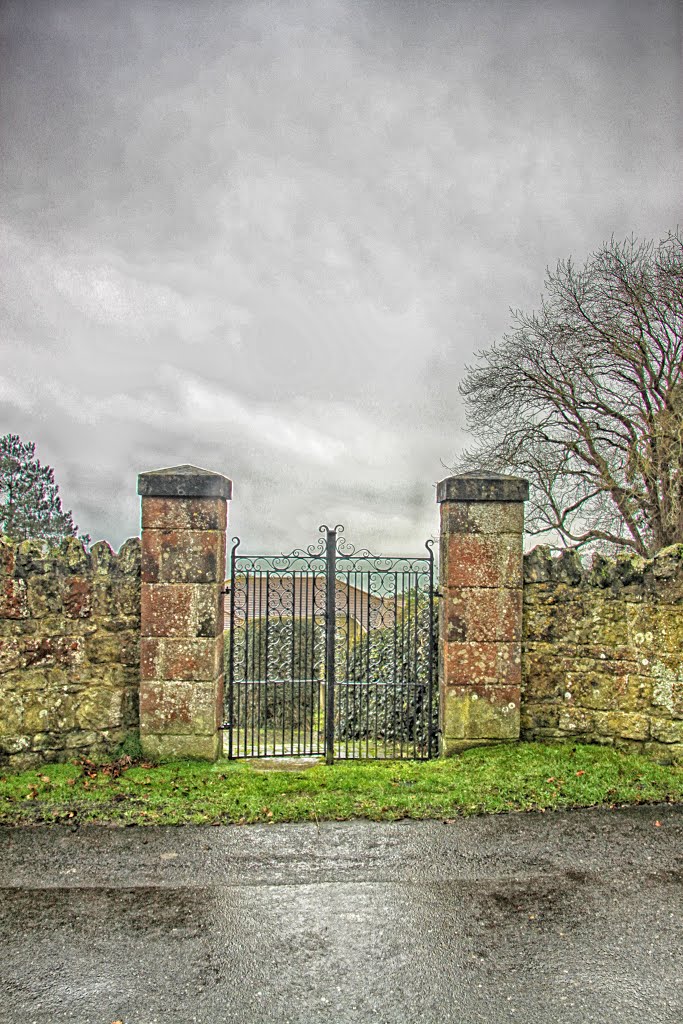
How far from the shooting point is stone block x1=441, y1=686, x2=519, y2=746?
6.84 meters

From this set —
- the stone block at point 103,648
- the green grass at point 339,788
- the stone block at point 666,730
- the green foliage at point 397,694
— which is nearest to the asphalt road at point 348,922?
the green grass at point 339,788

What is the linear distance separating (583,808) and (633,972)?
7.58 feet

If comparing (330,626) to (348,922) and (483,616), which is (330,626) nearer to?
(483,616)

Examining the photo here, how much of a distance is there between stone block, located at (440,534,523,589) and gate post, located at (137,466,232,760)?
2.32 m

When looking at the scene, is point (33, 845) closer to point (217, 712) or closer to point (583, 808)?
point (217, 712)

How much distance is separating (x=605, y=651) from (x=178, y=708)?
13.7 feet

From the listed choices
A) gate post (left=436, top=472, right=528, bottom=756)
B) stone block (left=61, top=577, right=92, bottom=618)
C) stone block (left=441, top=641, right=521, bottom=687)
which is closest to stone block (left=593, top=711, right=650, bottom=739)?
gate post (left=436, top=472, right=528, bottom=756)

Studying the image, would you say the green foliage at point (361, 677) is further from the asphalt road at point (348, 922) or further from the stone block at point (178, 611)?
the asphalt road at point (348, 922)

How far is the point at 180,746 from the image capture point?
663 centimetres

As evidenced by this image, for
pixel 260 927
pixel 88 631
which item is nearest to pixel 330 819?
pixel 260 927

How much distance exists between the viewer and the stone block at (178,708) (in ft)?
21.7

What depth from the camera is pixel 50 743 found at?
6555mm

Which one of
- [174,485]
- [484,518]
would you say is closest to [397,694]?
[484,518]

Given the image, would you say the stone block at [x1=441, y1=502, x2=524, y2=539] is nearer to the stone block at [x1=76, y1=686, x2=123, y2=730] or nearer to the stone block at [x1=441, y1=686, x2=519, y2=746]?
the stone block at [x1=441, y1=686, x2=519, y2=746]
